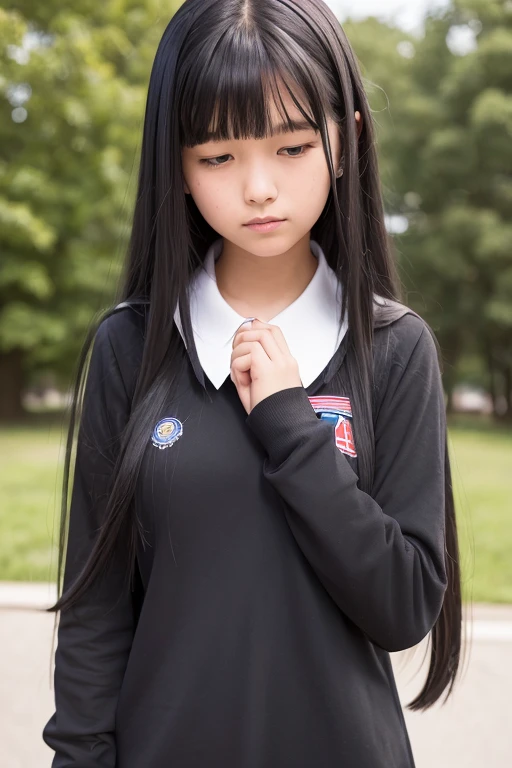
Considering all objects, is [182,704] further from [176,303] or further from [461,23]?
[461,23]

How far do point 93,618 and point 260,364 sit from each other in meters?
0.34

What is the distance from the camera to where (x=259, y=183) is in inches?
32.6

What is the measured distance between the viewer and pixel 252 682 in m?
0.84

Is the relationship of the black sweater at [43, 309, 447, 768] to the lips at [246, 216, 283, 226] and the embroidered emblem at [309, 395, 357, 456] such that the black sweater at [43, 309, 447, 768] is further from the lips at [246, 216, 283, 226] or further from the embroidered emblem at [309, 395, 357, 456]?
the lips at [246, 216, 283, 226]

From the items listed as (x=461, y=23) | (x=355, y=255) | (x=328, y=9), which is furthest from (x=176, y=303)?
(x=461, y=23)

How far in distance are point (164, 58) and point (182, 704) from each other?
26.1 inches

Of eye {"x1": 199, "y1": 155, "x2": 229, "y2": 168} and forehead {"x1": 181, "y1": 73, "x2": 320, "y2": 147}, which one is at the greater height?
forehead {"x1": 181, "y1": 73, "x2": 320, "y2": 147}

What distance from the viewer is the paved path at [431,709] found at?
6.34ft

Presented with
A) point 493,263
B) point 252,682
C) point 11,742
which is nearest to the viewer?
point 252,682

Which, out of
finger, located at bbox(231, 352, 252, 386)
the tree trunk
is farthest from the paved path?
the tree trunk

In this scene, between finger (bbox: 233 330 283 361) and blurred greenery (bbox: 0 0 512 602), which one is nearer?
finger (bbox: 233 330 283 361)

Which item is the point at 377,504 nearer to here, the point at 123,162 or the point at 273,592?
the point at 273,592

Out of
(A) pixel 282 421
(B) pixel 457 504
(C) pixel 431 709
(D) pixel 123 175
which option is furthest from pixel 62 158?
(A) pixel 282 421

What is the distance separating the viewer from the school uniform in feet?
2.68
